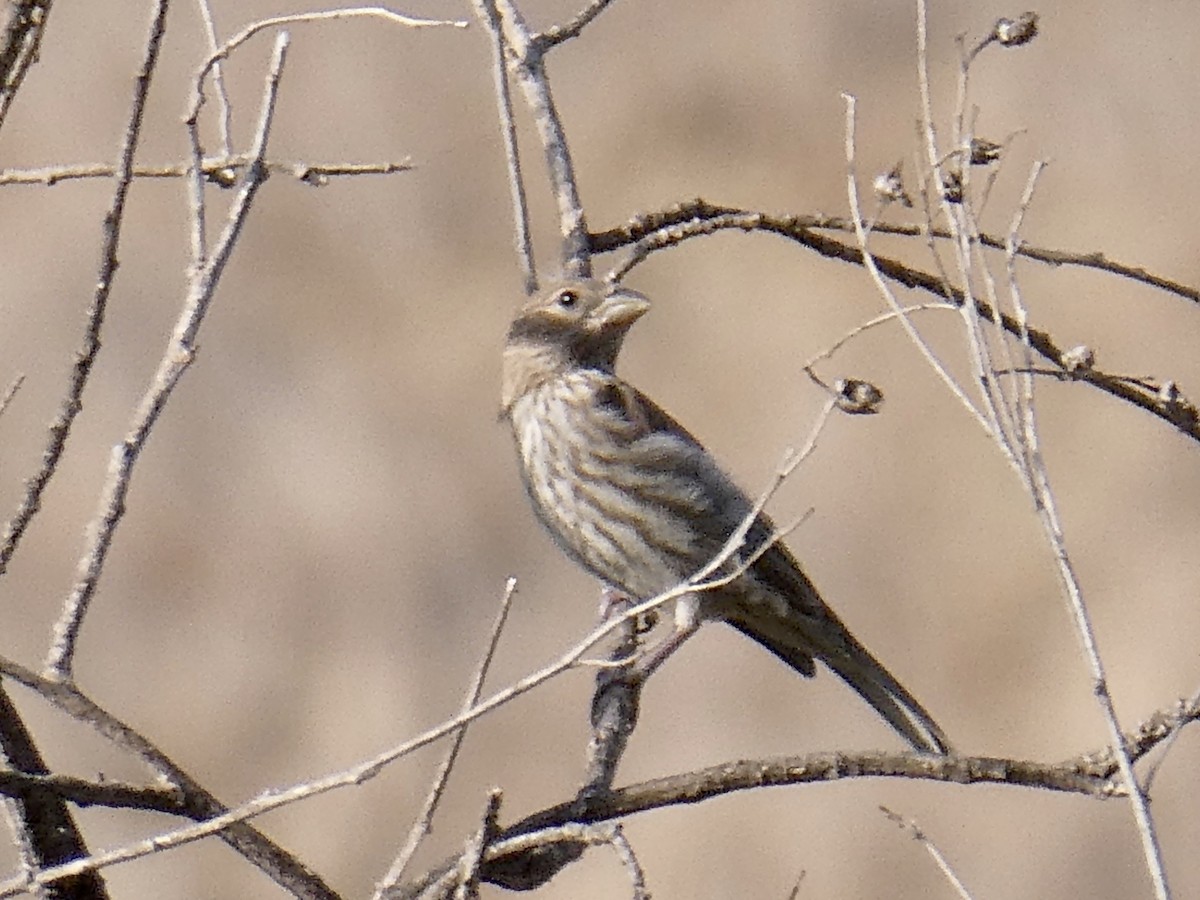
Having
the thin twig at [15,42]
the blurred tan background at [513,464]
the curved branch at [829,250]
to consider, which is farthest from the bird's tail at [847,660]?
the blurred tan background at [513,464]

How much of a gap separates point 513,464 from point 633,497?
4965 mm

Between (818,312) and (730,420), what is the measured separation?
0.62 metres

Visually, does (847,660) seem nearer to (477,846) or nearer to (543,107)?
(543,107)

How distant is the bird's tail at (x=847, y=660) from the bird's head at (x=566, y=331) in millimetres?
677

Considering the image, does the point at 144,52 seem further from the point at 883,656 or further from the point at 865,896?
the point at 865,896

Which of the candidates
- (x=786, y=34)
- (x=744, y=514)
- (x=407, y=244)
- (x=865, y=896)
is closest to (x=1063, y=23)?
(x=786, y=34)

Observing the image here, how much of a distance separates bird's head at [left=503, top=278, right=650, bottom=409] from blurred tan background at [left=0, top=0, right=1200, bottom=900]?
4208 millimetres

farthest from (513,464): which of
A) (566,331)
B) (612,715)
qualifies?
(612,715)

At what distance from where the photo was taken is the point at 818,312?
9.99 m

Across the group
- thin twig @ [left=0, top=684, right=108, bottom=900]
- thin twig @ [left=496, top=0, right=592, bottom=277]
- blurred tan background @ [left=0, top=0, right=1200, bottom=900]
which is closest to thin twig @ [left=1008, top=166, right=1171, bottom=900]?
thin twig @ [left=0, top=684, right=108, bottom=900]

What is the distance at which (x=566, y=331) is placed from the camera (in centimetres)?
500

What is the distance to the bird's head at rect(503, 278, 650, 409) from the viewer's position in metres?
4.84

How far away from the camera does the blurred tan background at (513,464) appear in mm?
9578

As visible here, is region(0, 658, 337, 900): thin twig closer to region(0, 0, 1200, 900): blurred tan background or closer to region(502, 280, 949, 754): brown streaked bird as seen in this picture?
region(502, 280, 949, 754): brown streaked bird
